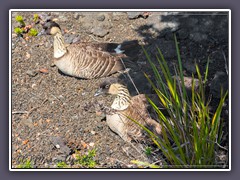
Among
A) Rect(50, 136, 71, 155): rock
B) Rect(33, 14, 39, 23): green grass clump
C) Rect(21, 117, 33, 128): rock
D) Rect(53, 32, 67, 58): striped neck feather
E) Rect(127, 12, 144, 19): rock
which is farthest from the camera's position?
Rect(53, 32, 67, 58): striped neck feather

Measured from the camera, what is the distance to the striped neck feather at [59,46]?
27.6 ft

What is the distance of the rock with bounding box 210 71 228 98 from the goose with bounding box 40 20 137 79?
1137mm

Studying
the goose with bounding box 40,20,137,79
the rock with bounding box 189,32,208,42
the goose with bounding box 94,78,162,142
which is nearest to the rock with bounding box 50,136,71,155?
the goose with bounding box 94,78,162,142

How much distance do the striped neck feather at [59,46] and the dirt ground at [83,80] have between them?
8cm

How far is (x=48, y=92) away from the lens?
7.84 meters

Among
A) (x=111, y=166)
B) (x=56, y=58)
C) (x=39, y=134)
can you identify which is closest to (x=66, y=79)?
(x=56, y=58)

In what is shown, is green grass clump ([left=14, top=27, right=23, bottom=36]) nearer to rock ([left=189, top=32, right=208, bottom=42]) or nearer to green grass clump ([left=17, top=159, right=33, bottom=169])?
green grass clump ([left=17, top=159, right=33, bottom=169])

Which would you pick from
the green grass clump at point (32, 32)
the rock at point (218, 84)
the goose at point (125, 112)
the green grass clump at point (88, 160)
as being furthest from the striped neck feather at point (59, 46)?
the rock at point (218, 84)

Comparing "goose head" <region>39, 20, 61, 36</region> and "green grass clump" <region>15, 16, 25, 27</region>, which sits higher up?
"goose head" <region>39, 20, 61, 36</region>

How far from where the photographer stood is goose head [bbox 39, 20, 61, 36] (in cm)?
805

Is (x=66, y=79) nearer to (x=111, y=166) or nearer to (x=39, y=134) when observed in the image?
(x=39, y=134)

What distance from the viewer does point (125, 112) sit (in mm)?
7676

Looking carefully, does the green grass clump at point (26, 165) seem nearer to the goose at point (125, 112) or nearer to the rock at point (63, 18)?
the goose at point (125, 112)

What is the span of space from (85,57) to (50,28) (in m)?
0.67
